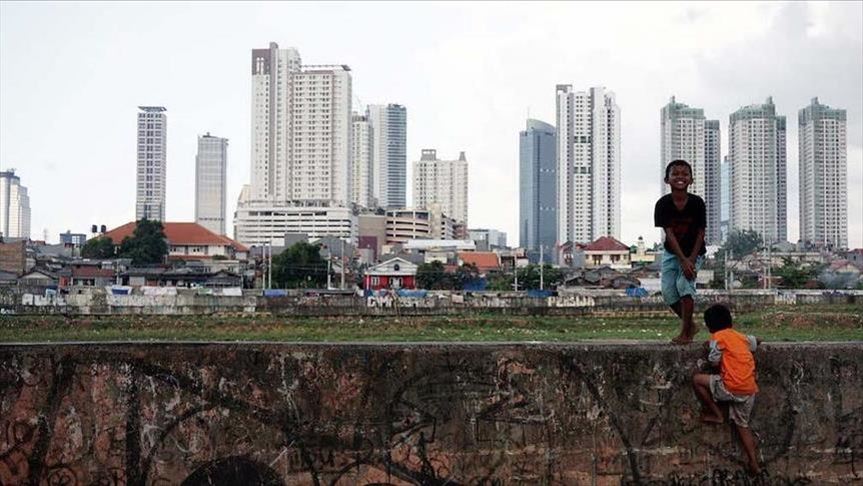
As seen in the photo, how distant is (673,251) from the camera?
7.37 m

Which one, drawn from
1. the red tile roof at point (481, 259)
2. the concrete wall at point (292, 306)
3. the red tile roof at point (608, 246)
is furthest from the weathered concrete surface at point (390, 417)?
the red tile roof at point (608, 246)

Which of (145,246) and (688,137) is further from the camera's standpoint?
(688,137)

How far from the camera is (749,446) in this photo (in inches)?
262

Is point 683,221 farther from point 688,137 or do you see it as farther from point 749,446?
point 688,137

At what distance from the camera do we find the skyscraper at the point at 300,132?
193875mm

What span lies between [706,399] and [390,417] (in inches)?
82.7

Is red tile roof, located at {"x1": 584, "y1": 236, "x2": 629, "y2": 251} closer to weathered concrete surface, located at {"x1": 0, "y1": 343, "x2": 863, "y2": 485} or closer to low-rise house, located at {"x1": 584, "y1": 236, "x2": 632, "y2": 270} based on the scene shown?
low-rise house, located at {"x1": 584, "y1": 236, "x2": 632, "y2": 270}

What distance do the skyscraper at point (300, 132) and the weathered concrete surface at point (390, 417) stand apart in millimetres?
187558

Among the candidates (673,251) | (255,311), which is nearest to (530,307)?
Answer: (255,311)

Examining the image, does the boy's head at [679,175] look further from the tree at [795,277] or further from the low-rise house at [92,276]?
the tree at [795,277]

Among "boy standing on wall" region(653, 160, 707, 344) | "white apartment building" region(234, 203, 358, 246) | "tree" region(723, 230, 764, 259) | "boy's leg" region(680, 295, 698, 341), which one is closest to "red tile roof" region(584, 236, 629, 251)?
"tree" region(723, 230, 764, 259)

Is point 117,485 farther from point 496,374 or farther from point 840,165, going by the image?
point 840,165

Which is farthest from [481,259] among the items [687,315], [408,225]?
[687,315]

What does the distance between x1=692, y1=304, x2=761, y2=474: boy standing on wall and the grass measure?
2956 cm
